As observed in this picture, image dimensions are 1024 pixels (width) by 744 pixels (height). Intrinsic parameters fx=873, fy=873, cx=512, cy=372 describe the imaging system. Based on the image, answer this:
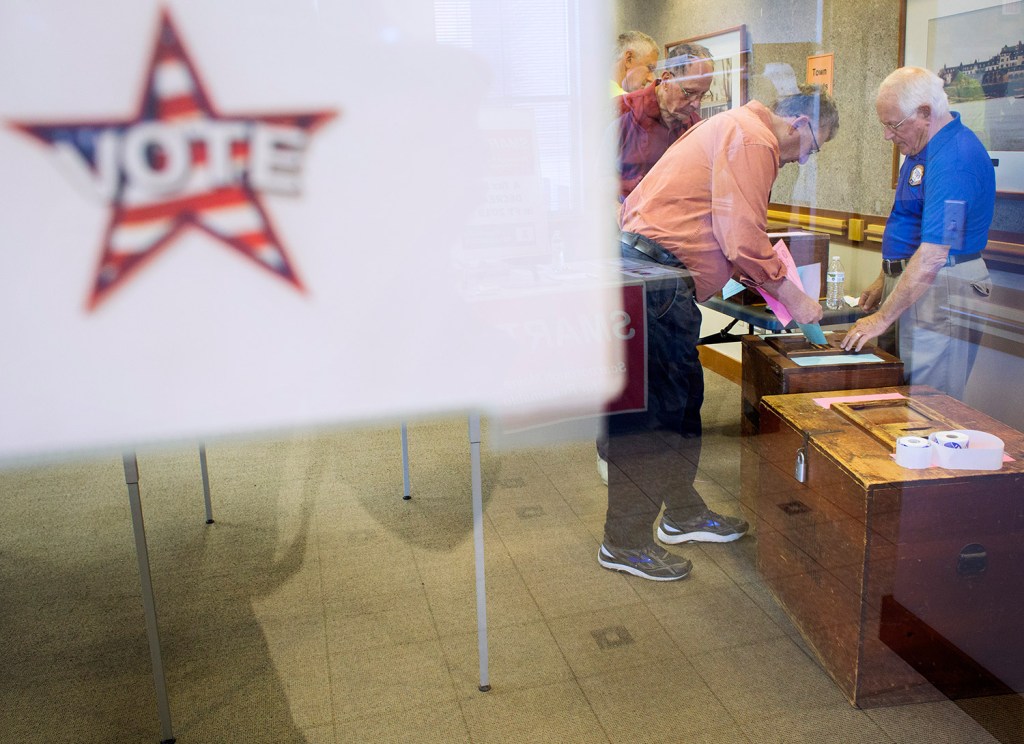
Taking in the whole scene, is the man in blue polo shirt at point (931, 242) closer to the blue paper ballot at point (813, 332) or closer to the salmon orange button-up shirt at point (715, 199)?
the blue paper ballot at point (813, 332)

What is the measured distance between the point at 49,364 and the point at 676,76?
1.17 meters

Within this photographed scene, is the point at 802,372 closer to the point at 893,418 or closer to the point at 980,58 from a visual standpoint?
the point at 893,418

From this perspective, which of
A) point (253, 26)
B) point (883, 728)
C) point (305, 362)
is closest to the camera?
point (253, 26)

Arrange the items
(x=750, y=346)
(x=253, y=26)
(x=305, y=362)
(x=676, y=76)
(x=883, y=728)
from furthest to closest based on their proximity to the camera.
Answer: (x=750, y=346), (x=883, y=728), (x=676, y=76), (x=305, y=362), (x=253, y=26)

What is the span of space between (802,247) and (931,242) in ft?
0.95

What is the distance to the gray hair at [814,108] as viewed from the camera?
5.76ft

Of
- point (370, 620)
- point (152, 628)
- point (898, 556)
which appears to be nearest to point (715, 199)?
point (898, 556)

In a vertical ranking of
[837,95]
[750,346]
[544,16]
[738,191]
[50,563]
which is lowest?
[50,563]

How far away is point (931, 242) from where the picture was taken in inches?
75.2

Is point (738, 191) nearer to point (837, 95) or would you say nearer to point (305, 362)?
point (837, 95)

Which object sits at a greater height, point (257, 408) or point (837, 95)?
point (837, 95)

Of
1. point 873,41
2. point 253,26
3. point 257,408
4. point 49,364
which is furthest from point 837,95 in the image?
point 49,364

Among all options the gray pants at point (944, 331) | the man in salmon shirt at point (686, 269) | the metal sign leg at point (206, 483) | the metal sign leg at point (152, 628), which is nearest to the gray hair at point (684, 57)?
the man in salmon shirt at point (686, 269)

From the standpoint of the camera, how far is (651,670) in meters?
1.81
